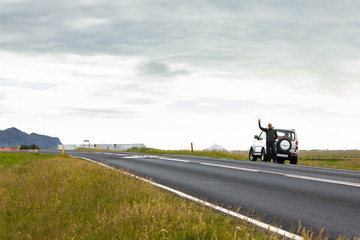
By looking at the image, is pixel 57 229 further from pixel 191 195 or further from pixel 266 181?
pixel 266 181

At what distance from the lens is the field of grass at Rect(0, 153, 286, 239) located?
13.7 ft

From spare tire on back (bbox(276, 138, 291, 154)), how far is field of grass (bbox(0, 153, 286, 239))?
13.4 m

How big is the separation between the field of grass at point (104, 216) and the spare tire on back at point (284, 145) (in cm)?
1342

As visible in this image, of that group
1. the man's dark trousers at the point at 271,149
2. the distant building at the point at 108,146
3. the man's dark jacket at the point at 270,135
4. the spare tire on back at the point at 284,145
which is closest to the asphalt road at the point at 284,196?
the man's dark jacket at the point at 270,135

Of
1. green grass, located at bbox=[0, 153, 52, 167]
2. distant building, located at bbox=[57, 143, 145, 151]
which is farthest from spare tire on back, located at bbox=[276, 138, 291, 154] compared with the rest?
distant building, located at bbox=[57, 143, 145, 151]

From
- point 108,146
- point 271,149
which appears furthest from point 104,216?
point 108,146

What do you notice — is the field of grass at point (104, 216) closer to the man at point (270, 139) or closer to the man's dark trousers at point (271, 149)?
the man at point (270, 139)

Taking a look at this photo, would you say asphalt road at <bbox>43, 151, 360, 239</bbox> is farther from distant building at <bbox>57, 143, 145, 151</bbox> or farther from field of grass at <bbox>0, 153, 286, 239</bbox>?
distant building at <bbox>57, 143, 145, 151</bbox>

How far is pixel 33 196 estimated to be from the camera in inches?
275

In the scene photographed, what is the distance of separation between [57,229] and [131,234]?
1.30 metres

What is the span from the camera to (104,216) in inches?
198

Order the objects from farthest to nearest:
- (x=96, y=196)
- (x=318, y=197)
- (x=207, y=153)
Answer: (x=207, y=153) < (x=318, y=197) < (x=96, y=196)

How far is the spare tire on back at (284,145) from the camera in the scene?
19.8 m

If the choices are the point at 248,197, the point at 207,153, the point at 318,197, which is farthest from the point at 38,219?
the point at 207,153
